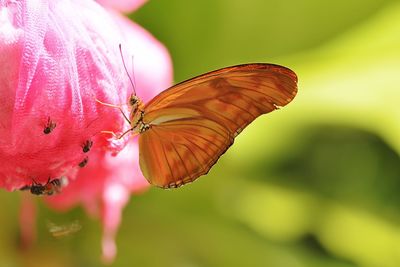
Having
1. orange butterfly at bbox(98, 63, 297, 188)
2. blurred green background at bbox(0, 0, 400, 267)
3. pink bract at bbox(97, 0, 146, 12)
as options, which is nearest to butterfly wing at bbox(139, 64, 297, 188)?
orange butterfly at bbox(98, 63, 297, 188)

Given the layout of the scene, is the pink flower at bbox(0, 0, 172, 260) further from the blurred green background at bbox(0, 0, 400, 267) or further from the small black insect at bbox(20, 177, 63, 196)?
the blurred green background at bbox(0, 0, 400, 267)

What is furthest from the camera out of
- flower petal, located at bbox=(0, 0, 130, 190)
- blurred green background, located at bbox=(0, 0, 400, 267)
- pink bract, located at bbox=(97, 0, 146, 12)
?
blurred green background, located at bbox=(0, 0, 400, 267)

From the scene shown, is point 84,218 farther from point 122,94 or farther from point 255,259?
point 122,94

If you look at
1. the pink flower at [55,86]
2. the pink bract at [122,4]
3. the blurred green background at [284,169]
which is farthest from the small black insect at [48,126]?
the blurred green background at [284,169]

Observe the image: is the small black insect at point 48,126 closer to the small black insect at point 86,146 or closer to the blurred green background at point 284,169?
the small black insect at point 86,146

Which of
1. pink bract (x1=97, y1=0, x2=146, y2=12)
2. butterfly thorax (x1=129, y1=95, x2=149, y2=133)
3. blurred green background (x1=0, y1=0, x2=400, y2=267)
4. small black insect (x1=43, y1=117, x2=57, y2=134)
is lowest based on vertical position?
blurred green background (x1=0, y1=0, x2=400, y2=267)

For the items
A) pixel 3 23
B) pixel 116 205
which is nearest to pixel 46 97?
pixel 3 23

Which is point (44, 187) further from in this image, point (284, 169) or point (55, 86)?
point (284, 169)
